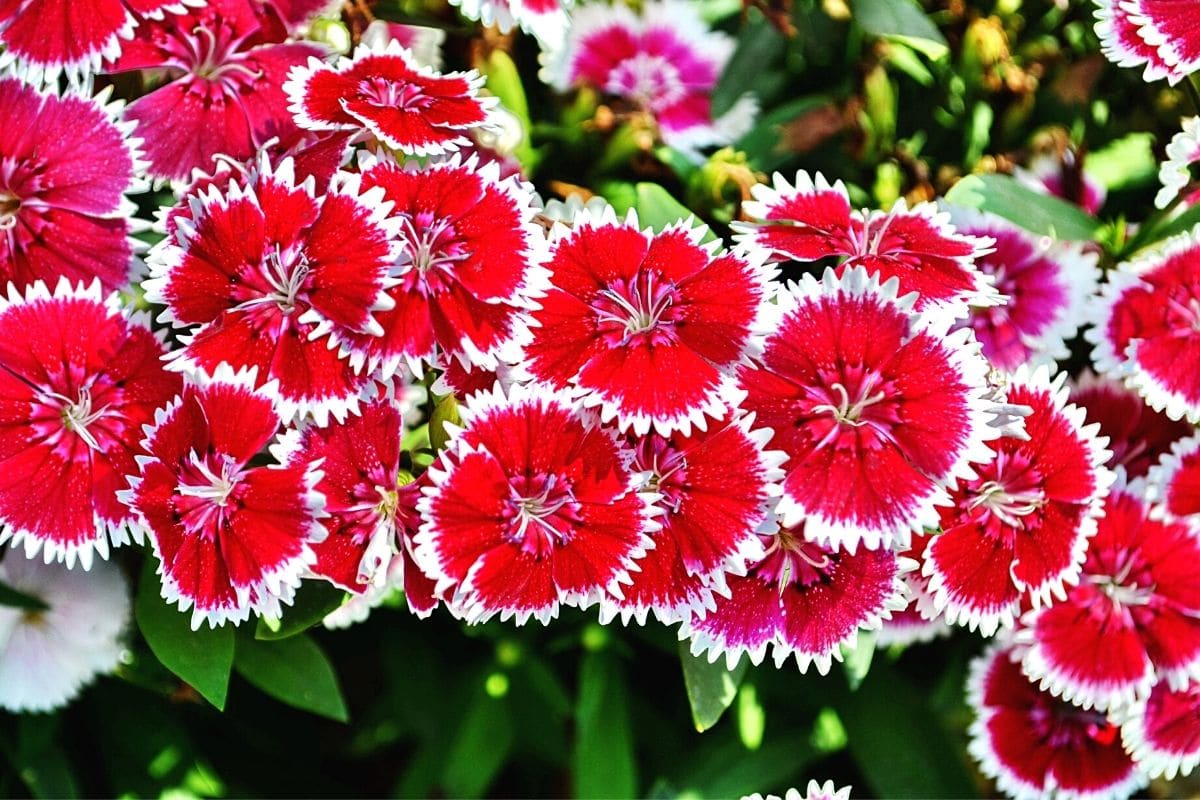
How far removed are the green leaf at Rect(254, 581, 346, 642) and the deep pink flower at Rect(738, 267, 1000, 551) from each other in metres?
0.47

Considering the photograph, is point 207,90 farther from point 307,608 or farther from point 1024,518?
point 1024,518

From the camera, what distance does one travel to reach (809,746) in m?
1.49

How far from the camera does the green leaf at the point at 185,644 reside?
1163 millimetres

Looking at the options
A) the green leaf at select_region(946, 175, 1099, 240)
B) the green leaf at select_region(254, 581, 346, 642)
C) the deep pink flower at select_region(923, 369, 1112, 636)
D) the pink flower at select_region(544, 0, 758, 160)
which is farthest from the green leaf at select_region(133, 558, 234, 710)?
the green leaf at select_region(946, 175, 1099, 240)

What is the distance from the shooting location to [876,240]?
1.07 metres

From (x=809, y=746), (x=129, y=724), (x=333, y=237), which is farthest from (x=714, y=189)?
(x=129, y=724)

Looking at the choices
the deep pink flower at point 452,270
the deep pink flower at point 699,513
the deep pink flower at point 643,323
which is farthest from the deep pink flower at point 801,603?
the deep pink flower at point 452,270

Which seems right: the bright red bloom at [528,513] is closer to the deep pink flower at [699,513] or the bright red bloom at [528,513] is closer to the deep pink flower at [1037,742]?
the deep pink flower at [699,513]

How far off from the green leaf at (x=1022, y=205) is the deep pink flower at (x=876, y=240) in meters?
0.17

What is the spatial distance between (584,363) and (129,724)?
905 millimetres

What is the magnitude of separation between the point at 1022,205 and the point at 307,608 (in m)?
0.93

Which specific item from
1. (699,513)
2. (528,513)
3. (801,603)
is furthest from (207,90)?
(801,603)

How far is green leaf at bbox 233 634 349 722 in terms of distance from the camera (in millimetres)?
1318

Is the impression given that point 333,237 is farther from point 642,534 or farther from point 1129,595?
point 1129,595
